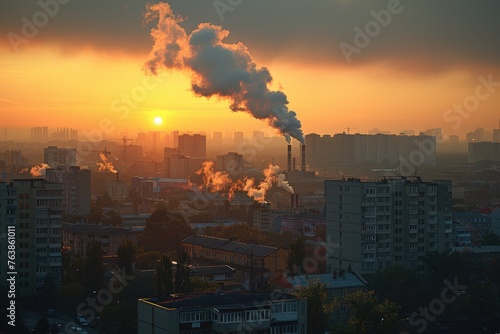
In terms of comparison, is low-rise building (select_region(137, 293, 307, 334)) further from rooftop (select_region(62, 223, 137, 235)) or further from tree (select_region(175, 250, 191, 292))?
rooftop (select_region(62, 223, 137, 235))

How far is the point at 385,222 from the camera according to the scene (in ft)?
103

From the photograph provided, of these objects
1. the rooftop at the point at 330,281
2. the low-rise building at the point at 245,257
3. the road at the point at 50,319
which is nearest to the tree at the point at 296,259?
the low-rise building at the point at 245,257

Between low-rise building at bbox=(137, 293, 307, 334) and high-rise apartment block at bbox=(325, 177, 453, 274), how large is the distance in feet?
38.7

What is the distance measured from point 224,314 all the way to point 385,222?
14.4 meters

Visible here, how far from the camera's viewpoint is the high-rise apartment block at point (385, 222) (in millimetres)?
31016

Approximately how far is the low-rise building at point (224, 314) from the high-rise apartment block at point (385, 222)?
464 inches

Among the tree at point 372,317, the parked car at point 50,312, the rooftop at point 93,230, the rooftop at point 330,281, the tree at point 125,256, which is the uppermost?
the rooftop at point 93,230

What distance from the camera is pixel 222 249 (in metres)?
34.2

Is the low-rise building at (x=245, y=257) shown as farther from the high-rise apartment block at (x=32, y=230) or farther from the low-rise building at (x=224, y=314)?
the low-rise building at (x=224, y=314)

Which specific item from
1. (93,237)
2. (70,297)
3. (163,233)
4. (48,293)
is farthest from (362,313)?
(163,233)

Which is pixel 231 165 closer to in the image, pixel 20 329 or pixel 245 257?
pixel 245 257

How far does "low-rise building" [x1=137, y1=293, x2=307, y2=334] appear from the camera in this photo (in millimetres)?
17922

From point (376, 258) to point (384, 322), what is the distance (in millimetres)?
9121

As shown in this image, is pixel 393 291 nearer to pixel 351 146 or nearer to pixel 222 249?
pixel 222 249
